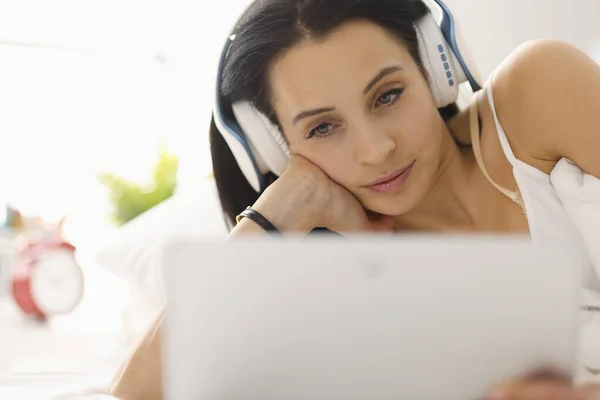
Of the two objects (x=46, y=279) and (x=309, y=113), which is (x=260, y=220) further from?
(x=46, y=279)

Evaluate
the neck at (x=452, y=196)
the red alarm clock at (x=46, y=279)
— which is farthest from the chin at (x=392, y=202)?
the red alarm clock at (x=46, y=279)

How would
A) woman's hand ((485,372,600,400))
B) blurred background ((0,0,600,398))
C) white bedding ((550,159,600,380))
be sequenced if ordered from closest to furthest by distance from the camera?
1. woman's hand ((485,372,600,400))
2. white bedding ((550,159,600,380))
3. blurred background ((0,0,600,398))

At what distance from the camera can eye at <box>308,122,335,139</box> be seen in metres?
0.93

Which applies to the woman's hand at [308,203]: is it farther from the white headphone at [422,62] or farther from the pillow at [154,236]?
the pillow at [154,236]

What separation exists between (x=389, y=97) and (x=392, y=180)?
0.13 meters

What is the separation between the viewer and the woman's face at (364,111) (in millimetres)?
873

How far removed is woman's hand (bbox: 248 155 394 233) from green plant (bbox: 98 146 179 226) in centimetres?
100

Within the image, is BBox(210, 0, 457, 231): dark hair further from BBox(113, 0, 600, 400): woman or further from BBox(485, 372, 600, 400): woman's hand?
BBox(485, 372, 600, 400): woman's hand

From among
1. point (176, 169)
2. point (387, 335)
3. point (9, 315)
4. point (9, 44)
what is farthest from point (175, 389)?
point (9, 44)

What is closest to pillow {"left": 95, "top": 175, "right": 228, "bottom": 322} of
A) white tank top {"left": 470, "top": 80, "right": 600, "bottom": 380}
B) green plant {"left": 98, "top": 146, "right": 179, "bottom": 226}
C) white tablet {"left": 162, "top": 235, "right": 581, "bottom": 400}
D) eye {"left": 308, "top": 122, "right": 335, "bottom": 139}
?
green plant {"left": 98, "top": 146, "right": 179, "bottom": 226}

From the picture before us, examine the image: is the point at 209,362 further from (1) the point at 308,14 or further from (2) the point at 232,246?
(1) the point at 308,14

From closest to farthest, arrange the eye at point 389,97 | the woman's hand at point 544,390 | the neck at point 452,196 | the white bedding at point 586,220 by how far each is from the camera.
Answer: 1. the woman's hand at point 544,390
2. the white bedding at point 586,220
3. the eye at point 389,97
4. the neck at point 452,196

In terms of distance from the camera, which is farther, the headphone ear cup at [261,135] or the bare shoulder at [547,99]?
the headphone ear cup at [261,135]

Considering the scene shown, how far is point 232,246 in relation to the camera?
42 centimetres
